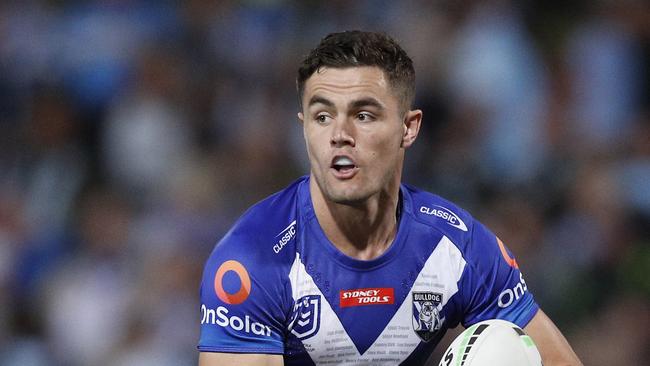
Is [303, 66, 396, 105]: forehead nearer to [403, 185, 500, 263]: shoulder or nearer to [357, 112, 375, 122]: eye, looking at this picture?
[357, 112, 375, 122]: eye

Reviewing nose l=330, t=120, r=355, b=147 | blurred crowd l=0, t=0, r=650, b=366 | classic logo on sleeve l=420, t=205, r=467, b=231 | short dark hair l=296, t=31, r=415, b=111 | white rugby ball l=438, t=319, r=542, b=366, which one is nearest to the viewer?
white rugby ball l=438, t=319, r=542, b=366

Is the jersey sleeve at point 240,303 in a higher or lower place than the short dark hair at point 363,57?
lower

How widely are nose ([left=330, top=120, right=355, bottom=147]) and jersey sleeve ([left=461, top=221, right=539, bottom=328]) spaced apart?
766 mm

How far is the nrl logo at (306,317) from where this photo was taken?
4.75 meters

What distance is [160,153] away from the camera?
31.1 ft

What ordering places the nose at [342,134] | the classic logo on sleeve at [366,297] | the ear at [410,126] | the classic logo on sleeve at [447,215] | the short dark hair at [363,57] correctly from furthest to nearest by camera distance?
1. the classic logo on sleeve at [447,215]
2. the ear at [410,126]
3. the classic logo on sleeve at [366,297]
4. the short dark hair at [363,57]
5. the nose at [342,134]

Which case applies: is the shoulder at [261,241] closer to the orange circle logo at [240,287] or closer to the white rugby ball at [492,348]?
the orange circle logo at [240,287]

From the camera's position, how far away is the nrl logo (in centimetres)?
475

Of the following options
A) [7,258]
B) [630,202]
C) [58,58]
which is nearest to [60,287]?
[7,258]

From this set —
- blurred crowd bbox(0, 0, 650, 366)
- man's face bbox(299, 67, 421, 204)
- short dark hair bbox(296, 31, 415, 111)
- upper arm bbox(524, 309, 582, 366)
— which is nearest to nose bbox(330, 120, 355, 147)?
man's face bbox(299, 67, 421, 204)

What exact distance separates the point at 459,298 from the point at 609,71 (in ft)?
17.0

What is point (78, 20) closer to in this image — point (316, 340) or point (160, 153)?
point (160, 153)

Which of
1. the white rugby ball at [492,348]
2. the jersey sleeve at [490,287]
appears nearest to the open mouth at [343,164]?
the jersey sleeve at [490,287]

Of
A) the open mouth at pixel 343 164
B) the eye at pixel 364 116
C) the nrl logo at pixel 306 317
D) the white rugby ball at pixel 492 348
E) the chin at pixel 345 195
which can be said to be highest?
the eye at pixel 364 116
